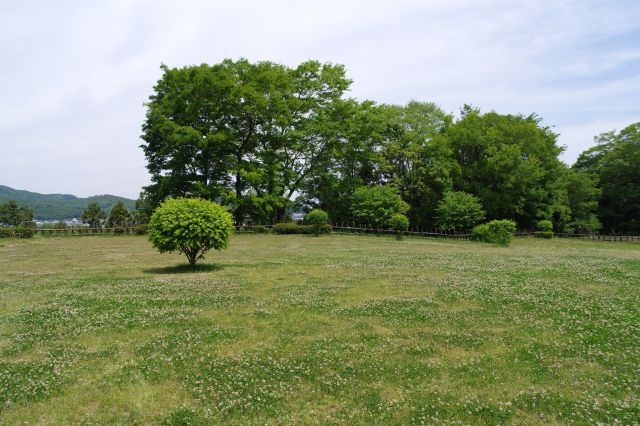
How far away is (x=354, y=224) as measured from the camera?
49.8m

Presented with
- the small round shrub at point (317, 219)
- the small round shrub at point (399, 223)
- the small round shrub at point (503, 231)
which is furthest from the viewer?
the small round shrub at point (317, 219)

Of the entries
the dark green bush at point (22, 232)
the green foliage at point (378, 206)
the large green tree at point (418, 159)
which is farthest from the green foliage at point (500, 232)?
the dark green bush at point (22, 232)

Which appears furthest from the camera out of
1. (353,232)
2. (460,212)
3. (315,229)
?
(353,232)

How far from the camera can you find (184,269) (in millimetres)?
19844

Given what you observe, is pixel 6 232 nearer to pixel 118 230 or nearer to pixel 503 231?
pixel 118 230

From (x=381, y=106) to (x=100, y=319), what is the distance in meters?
49.5

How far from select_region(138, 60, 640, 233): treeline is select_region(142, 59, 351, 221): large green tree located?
0.51ft

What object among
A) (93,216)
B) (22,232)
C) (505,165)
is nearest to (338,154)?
(505,165)

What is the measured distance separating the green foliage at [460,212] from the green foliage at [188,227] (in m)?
31.4

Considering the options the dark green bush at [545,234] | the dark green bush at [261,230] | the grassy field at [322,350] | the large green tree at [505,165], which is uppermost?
the large green tree at [505,165]

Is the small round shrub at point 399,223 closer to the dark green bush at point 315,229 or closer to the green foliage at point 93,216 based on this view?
the dark green bush at point 315,229

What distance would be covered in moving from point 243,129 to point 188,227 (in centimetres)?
3441

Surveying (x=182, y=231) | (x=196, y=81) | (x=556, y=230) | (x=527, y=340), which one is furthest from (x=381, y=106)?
(x=527, y=340)

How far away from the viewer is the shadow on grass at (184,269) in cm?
1905
